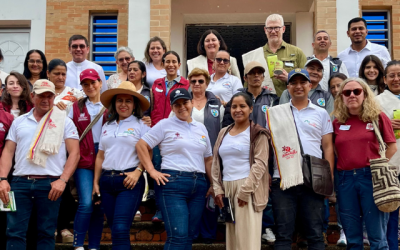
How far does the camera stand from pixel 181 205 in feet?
16.7

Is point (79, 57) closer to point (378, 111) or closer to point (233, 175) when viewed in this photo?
point (233, 175)

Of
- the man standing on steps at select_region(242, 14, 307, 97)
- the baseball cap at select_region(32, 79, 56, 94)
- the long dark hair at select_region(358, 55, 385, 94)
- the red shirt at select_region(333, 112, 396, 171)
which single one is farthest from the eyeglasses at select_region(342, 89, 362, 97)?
the baseball cap at select_region(32, 79, 56, 94)

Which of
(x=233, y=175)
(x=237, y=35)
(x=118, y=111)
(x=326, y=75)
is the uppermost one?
(x=237, y=35)

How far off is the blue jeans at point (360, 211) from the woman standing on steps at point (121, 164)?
2.03 metres

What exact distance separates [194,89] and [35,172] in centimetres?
→ 205

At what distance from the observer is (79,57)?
23.3 ft

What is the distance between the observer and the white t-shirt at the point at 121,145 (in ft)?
17.4

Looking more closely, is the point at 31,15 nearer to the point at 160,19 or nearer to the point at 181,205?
the point at 160,19

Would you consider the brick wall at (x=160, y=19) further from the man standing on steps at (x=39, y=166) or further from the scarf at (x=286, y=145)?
the scarf at (x=286, y=145)

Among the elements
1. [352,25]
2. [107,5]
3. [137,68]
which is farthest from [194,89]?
[107,5]

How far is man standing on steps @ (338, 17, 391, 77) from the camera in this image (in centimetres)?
742

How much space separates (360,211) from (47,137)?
3.20 metres

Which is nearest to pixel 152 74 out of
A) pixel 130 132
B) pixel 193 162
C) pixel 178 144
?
pixel 130 132

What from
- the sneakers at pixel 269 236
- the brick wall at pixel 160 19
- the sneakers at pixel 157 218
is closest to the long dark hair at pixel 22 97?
the sneakers at pixel 157 218
